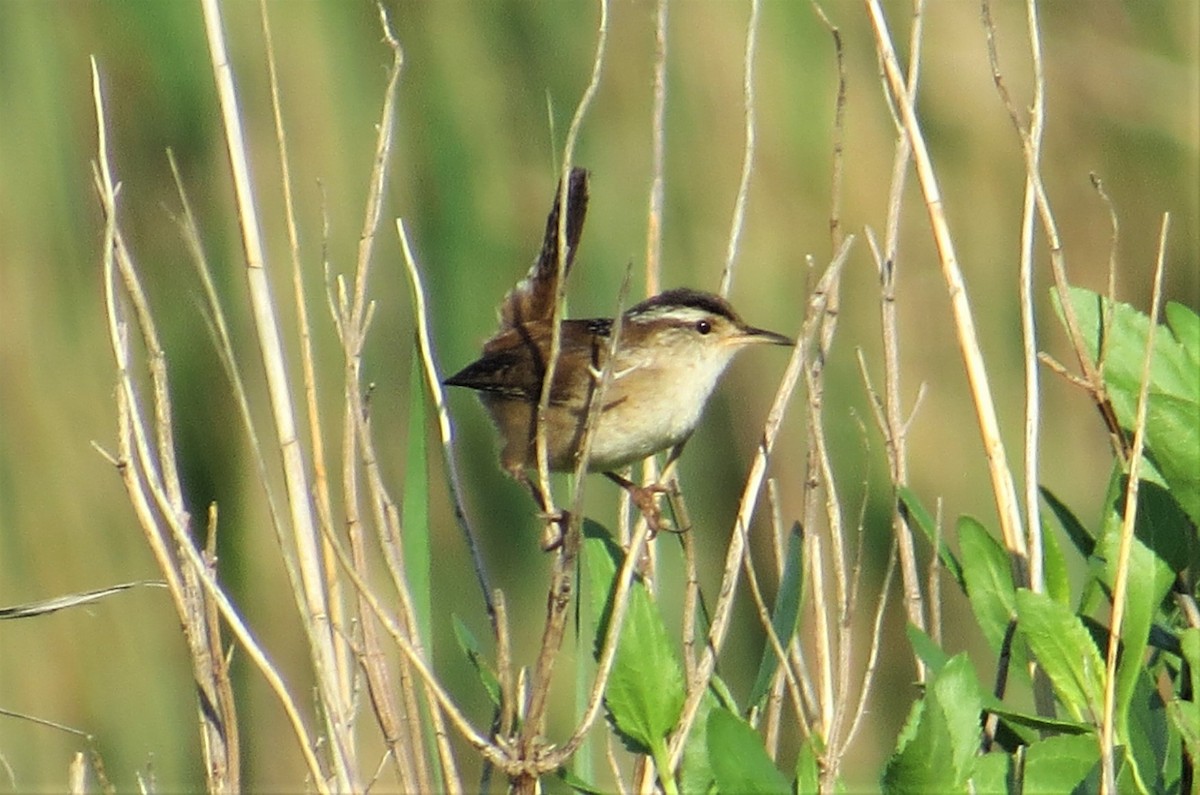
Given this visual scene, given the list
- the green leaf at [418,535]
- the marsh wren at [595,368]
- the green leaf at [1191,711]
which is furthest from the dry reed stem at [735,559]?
the marsh wren at [595,368]

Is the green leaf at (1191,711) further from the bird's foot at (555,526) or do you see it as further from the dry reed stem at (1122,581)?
A: the bird's foot at (555,526)

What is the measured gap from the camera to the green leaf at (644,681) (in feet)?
5.09

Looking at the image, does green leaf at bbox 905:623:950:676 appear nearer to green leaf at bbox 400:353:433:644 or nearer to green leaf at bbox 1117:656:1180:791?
green leaf at bbox 1117:656:1180:791

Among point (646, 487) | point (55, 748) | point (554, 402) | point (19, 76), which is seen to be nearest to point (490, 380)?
point (554, 402)

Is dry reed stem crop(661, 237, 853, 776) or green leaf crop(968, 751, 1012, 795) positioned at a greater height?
dry reed stem crop(661, 237, 853, 776)

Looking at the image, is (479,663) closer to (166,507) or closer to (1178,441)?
(166,507)

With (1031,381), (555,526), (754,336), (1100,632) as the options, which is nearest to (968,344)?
(1031,381)

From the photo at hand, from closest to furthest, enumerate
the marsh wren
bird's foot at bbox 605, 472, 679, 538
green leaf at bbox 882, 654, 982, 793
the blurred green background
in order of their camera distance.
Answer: green leaf at bbox 882, 654, 982, 793 < bird's foot at bbox 605, 472, 679, 538 < the marsh wren < the blurred green background

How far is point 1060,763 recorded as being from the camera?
1478mm

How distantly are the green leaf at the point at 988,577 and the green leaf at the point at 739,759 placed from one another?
1.35 feet

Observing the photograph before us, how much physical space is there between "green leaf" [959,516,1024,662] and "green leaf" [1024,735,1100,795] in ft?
0.61

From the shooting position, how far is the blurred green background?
9.14 ft

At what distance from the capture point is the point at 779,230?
291 cm

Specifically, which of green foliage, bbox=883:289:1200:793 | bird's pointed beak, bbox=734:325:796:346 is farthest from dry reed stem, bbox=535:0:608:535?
bird's pointed beak, bbox=734:325:796:346
